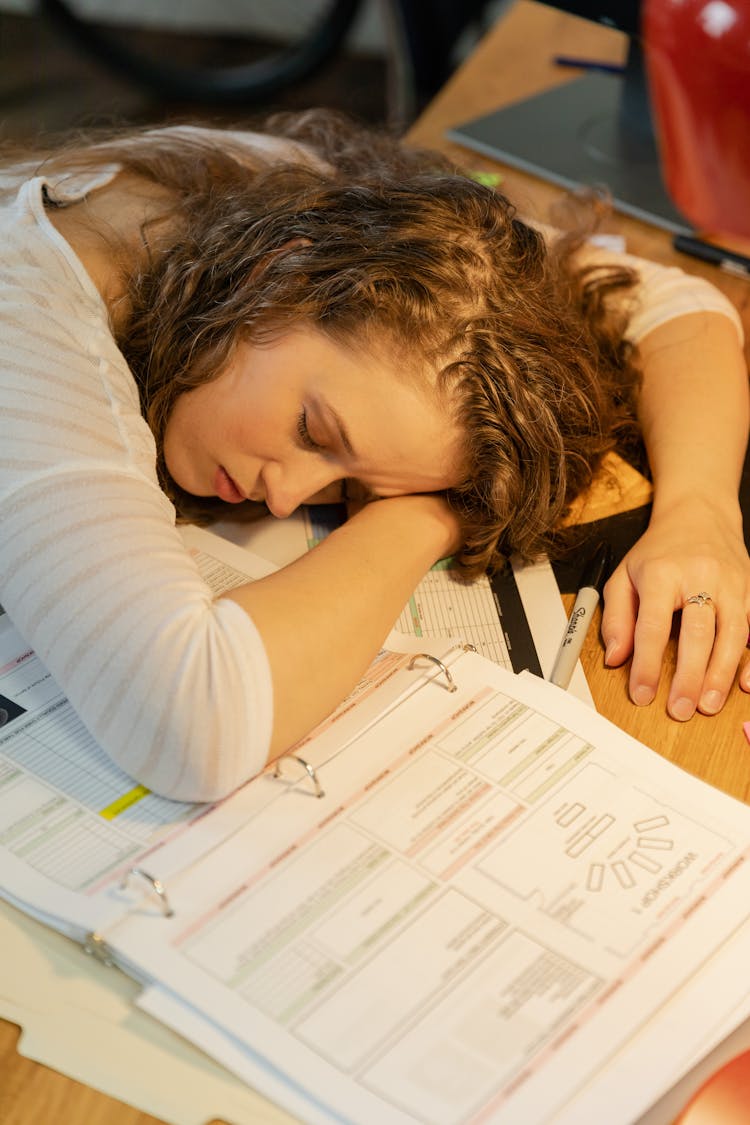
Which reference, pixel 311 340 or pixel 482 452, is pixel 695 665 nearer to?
pixel 482 452

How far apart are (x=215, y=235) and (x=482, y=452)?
11.7 inches

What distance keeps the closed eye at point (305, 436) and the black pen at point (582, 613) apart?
24 centimetres

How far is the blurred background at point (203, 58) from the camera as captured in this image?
2799 millimetres

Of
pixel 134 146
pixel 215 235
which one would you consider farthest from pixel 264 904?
pixel 134 146

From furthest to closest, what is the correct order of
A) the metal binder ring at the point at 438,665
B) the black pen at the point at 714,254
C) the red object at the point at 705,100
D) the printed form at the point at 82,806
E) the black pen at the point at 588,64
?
1. the black pen at the point at 588,64
2. the black pen at the point at 714,254
3. the metal binder ring at the point at 438,665
4. the printed form at the point at 82,806
5. the red object at the point at 705,100

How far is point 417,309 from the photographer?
0.87 m

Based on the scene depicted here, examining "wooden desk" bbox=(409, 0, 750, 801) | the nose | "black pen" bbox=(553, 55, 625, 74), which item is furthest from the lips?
"black pen" bbox=(553, 55, 625, 74)

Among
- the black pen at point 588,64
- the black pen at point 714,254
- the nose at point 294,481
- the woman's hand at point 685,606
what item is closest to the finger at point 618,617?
the woman's hand at point 685,606

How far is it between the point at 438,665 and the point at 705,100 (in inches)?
17.6

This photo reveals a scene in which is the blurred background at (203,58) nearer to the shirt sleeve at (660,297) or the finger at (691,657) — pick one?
the shirt sleeve at (660,297)

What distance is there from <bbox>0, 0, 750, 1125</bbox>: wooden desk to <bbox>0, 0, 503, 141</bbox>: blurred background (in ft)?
2.96

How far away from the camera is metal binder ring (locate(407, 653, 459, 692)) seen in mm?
792

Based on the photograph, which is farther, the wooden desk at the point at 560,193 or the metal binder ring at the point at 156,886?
the wooden desk at the point at 560,193

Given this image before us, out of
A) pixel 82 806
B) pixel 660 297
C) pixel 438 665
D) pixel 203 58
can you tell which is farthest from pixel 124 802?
pixel 203 58
